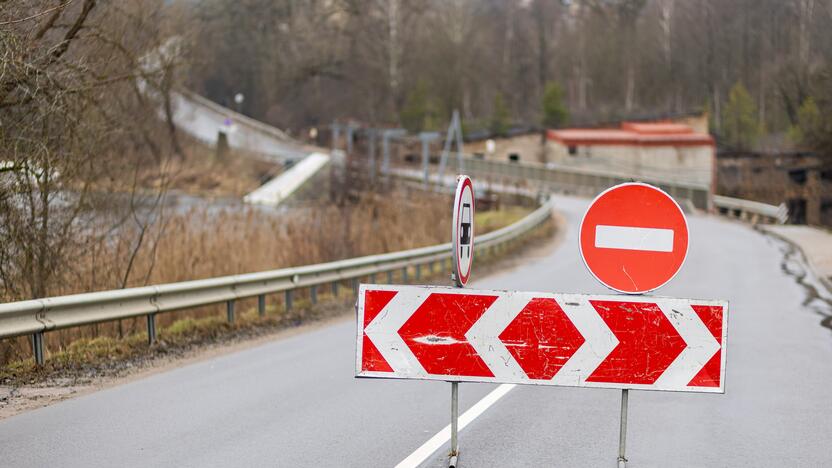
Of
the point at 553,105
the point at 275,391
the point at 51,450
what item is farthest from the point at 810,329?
the point at 553,105

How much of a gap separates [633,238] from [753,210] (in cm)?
4152

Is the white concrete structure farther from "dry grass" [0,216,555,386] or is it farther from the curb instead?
"dry grass" [0,216,555,386]

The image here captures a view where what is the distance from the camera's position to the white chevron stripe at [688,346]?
6.14 metres

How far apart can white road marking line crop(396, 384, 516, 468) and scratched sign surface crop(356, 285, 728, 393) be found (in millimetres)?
602

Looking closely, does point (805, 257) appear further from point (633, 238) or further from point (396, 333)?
point (396, 333)

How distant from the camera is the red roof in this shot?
64.1 metres

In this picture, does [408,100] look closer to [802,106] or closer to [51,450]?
[802,106]

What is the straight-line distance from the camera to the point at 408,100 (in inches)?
3216

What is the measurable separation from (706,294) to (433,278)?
544 cm

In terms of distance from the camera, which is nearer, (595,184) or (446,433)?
(446,433)

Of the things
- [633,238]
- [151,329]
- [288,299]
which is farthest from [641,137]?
[633,238]

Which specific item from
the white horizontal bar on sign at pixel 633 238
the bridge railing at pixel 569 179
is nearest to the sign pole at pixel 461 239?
the white horizontal bar on sign at pixel 633 238

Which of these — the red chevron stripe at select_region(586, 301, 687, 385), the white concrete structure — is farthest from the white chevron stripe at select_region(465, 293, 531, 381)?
the white concrete structure

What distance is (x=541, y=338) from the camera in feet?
20.6
